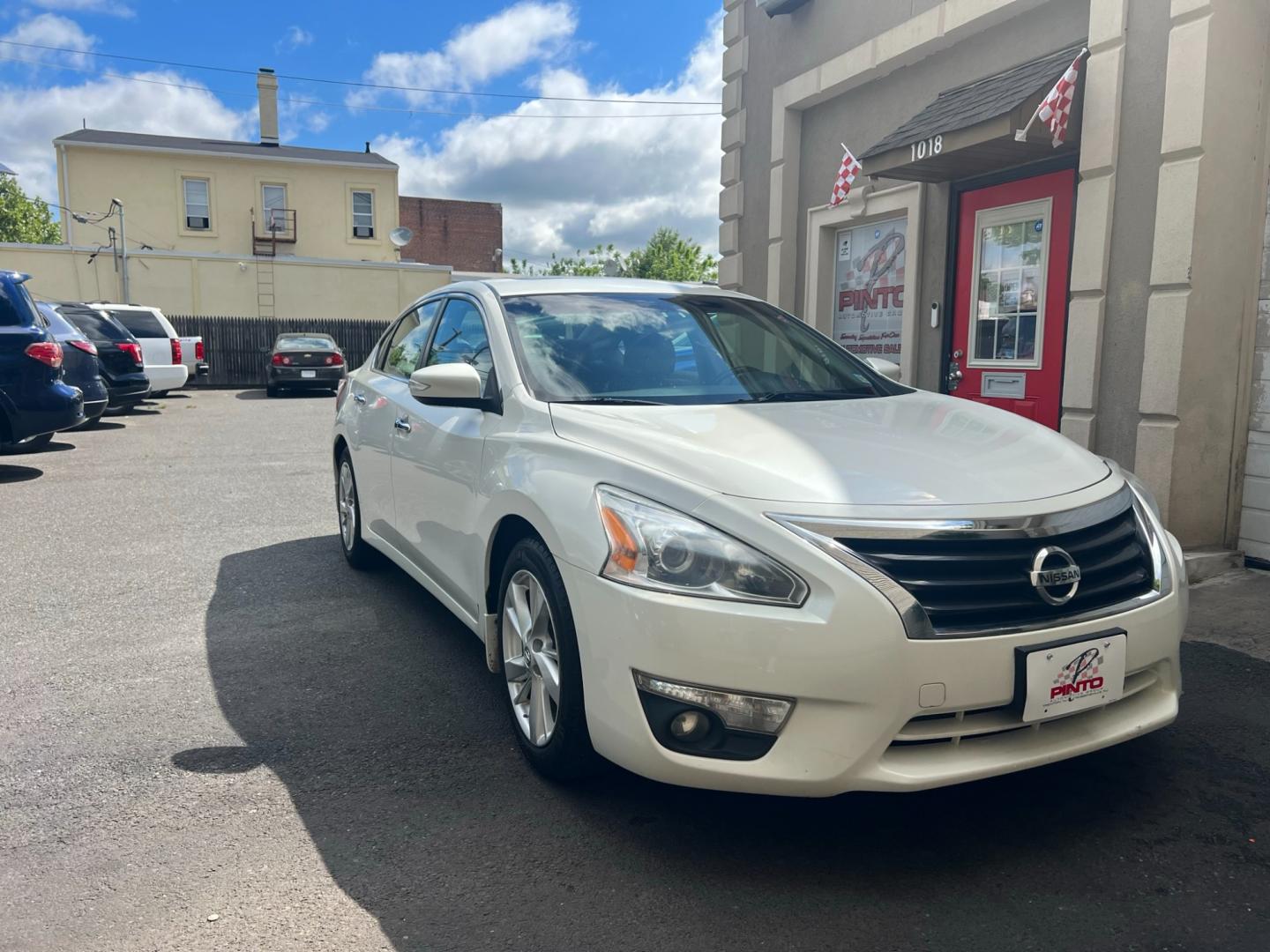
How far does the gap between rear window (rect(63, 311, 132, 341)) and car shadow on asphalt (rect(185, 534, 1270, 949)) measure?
1216cm

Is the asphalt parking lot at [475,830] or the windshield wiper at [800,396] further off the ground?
the windshield wiper at [800,396]

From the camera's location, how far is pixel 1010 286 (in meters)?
6.94

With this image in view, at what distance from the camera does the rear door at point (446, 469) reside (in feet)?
11.7

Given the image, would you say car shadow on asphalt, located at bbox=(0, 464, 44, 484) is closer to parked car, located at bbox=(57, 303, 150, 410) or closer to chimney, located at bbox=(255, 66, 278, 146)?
parked car, located at bbox=(57, 303, 150, 410)

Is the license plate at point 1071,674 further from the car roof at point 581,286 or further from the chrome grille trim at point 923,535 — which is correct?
the car roof at point 581,286

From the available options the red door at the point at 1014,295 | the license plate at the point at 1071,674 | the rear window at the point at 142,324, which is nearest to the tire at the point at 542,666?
the license plate at the point at 1071,674

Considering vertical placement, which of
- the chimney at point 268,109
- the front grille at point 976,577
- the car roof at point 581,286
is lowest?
the front grille at point 976,577

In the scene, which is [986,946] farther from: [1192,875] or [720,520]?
[720,520]

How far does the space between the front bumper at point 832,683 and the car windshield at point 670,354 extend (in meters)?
1.14

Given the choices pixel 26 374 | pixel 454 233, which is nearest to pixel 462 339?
pixel 26 374

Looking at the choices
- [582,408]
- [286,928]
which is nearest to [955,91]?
[582,408]

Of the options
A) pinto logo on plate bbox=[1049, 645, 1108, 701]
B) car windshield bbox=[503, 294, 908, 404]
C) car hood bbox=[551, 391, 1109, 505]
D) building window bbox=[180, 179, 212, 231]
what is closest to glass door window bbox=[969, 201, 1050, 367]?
car windshield bbox=[503, 294, 908, 404]

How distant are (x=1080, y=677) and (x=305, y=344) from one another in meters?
21.5

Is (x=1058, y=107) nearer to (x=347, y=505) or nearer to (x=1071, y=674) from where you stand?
(x=1071, y=674)
